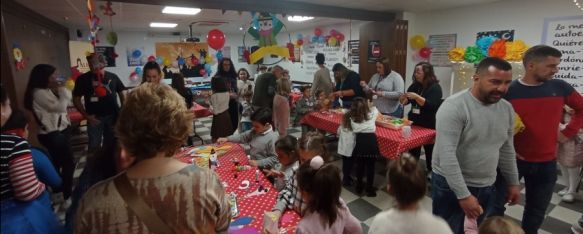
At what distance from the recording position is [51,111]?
2674 mm

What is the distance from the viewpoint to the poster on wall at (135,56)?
362 inches

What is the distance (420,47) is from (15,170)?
20.2ft

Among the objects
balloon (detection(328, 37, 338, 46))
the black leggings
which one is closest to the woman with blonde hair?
the black leggings

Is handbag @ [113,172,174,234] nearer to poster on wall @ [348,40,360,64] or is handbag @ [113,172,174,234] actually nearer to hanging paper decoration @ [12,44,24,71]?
hanging paper decoration @ [12,44,24,71]

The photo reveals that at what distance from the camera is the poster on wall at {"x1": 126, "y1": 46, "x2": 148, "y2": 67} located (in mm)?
9202

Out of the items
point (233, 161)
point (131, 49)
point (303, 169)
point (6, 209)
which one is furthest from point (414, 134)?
point (131, 49)

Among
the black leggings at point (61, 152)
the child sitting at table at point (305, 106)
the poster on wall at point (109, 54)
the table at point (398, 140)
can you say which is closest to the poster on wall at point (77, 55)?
the poster on wall at point (109, 54)

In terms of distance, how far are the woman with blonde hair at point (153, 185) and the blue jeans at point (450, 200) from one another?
136 centimetres

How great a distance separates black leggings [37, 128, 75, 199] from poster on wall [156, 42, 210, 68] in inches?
269

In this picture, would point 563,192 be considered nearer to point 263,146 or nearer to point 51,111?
point 263,146

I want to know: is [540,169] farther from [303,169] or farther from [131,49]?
[131,49]

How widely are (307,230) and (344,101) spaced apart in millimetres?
3349

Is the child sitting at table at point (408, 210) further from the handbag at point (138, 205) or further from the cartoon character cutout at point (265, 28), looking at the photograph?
the cartoon character cutout at point (265, 28)

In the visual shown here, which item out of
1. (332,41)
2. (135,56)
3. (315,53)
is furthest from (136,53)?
(332,41)
